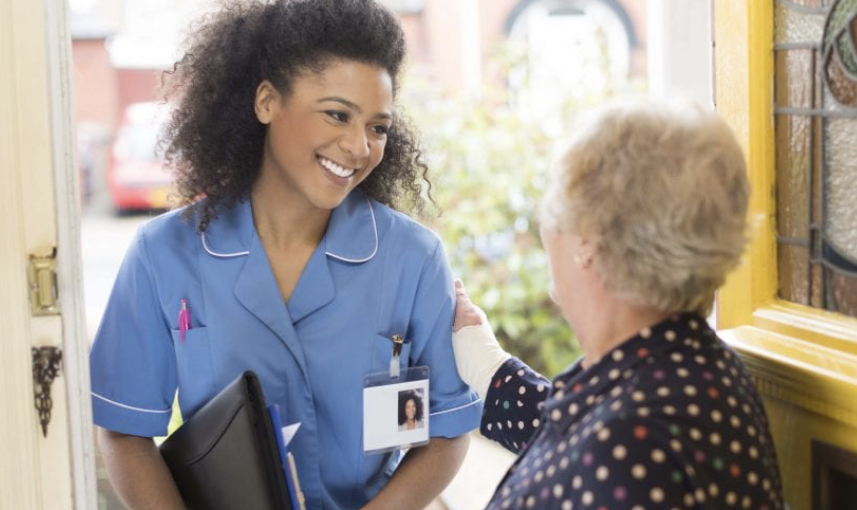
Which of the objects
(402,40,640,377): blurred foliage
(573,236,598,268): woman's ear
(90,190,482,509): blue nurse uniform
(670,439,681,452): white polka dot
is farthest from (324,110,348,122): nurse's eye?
(402,40,640,377): blurred foliage

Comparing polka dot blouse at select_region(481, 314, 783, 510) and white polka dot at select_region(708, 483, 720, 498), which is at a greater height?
polka dot blouse at select_region(481, 314, 783, 510)

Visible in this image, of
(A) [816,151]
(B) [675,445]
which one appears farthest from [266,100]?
(B) [675,445]

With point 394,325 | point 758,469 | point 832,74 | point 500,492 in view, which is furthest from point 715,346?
point 394,325

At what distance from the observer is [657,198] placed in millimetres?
1188

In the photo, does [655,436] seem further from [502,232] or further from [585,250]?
[502,232]

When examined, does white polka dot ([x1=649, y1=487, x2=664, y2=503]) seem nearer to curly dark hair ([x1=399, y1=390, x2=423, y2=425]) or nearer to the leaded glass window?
the leaded glass window

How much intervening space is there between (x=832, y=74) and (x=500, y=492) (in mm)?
740

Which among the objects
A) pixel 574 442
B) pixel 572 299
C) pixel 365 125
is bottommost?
pixel 574 442

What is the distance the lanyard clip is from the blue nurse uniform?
0.5 inches

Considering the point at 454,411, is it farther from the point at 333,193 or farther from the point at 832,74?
the point at 832,74

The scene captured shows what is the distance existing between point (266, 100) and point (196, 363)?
1.50 feet

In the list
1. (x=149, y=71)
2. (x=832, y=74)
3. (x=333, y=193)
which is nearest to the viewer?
(x=832, y=74)

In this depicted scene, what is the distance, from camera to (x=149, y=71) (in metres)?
11.7

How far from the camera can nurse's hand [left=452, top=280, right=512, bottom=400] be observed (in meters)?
1.82
